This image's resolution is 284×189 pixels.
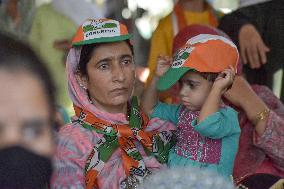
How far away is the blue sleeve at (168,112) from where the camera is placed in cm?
197

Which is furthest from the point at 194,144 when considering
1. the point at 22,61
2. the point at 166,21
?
the point at 22,61

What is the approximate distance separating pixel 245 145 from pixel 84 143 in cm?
67

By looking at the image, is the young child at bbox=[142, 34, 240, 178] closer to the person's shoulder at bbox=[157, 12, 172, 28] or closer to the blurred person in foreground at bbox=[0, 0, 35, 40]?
the person's shoulder at bbox=[157, 12, 172, 28]

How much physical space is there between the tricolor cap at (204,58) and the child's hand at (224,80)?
0.11 feet

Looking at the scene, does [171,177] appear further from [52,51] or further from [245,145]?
[52,51]

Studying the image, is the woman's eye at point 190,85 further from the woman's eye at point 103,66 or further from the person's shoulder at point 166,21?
the person's shoulder at point 166,21

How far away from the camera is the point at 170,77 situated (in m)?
1.80

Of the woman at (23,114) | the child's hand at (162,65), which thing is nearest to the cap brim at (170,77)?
the child's hand at (162,65)

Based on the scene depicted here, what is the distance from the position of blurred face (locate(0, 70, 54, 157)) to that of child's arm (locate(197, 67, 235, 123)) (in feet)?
3.49

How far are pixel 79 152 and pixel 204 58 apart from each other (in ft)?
1.67

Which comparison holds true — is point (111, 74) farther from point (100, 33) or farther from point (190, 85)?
point (190, 85)

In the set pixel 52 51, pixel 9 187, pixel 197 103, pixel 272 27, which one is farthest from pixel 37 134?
pixel 52 51

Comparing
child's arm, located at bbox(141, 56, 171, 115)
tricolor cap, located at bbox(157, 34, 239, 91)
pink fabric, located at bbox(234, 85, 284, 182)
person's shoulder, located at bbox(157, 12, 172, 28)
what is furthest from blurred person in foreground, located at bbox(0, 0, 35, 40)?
pink fabric, located at bbox(234, 85, 284, 182)

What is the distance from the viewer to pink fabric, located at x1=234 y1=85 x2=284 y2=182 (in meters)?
1.95
